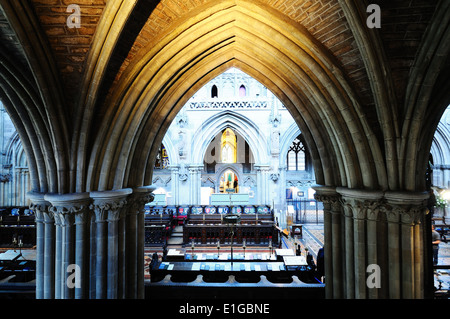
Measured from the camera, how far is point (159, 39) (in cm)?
420

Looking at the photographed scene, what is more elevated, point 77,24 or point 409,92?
point 77,24

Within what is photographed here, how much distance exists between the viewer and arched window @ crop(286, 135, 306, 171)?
2312cm

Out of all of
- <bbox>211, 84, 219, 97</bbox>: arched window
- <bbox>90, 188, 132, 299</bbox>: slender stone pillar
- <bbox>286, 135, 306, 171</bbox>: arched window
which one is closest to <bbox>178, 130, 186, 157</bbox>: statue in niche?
<bbox>211, 84, 219, 97</bbox>: arched window

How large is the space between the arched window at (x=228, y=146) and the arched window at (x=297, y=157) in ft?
16.9

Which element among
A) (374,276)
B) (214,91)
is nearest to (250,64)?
(374,276)

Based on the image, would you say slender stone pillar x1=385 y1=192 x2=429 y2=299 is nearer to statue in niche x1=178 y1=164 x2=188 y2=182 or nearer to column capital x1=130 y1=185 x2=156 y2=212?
column capital x1=130 y1=185 x2=156 y2=212

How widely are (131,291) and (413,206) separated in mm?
4941

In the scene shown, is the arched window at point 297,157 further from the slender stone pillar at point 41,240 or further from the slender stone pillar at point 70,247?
the slender stone pillar at point 41,240

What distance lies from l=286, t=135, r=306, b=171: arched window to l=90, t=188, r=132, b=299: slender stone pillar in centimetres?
2049

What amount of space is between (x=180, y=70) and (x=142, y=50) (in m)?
0.74

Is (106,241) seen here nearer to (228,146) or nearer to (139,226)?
(139,226)

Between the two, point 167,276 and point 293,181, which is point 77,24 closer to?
point 167,276

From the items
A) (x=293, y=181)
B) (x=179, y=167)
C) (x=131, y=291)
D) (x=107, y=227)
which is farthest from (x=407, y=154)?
(x=293, y=181)
